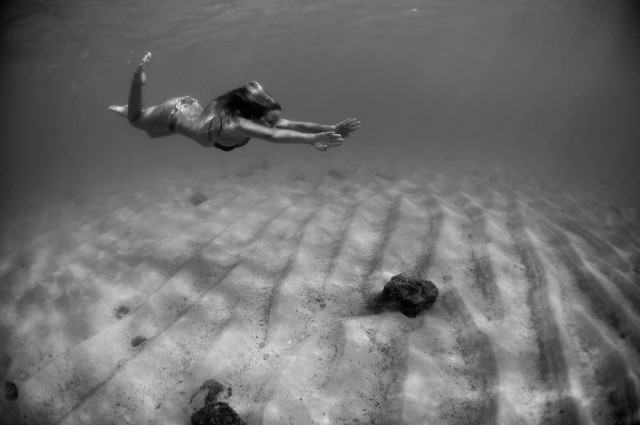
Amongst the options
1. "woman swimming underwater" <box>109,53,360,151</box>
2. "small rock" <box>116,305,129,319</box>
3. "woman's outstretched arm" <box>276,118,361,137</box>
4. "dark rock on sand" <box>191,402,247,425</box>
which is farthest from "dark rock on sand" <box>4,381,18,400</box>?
"woman's outstretched arm" <box>276,118,361,137</box>

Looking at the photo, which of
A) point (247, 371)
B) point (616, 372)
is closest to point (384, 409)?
point (247, 371)

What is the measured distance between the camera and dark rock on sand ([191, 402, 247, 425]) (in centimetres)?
265

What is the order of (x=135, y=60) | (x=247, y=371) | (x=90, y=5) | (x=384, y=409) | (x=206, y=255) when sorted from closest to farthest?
Answer: (x=384, y=409) → (x=247, y=371) → (x=206, y=255) → (x=90, y=5) → (x=135, y=60)

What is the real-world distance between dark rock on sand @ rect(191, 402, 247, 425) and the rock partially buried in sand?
2.00 metres

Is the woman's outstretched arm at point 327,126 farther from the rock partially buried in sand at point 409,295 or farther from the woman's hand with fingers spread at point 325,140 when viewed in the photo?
the rock partially buried in sand at point 409,295

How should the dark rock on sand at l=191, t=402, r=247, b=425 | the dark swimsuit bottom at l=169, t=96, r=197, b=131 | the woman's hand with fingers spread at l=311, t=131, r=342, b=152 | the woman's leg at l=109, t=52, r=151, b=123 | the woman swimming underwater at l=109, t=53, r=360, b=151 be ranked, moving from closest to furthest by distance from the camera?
the dark rock on sand at l=191, t=402, r=247, b=425
the woman's hand with fingers spread at l=311, t=131, r=342, b=152
the woman swimming underwater at l=109, t=53, r=360, b=151
the dark swimsuit bottom at l=169, t=96, r=197, b=131
the woman's leg at l=109, t=52, r=151, b=123

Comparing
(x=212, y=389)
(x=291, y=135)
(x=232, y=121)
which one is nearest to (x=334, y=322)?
(x=212, y=389)

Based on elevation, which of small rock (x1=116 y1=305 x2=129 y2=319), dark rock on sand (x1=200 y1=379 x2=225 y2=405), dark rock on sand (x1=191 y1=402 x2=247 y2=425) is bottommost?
small rock (x1=116 y1=305 x2=129 y2=319)

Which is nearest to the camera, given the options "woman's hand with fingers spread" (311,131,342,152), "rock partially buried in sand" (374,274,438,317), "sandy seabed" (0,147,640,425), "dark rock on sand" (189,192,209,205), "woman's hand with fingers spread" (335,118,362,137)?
"sandy seabed" (0,147,640,425)

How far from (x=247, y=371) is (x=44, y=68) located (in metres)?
34.6

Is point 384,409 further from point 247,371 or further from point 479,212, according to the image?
point 479,212

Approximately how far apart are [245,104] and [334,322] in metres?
2.99

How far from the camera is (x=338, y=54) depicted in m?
42.1

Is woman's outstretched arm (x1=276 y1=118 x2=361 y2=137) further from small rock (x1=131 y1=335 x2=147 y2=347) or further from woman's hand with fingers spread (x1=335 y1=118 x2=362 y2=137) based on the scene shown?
small rock (x1=131 y1=335 x2=147 y2=347)
